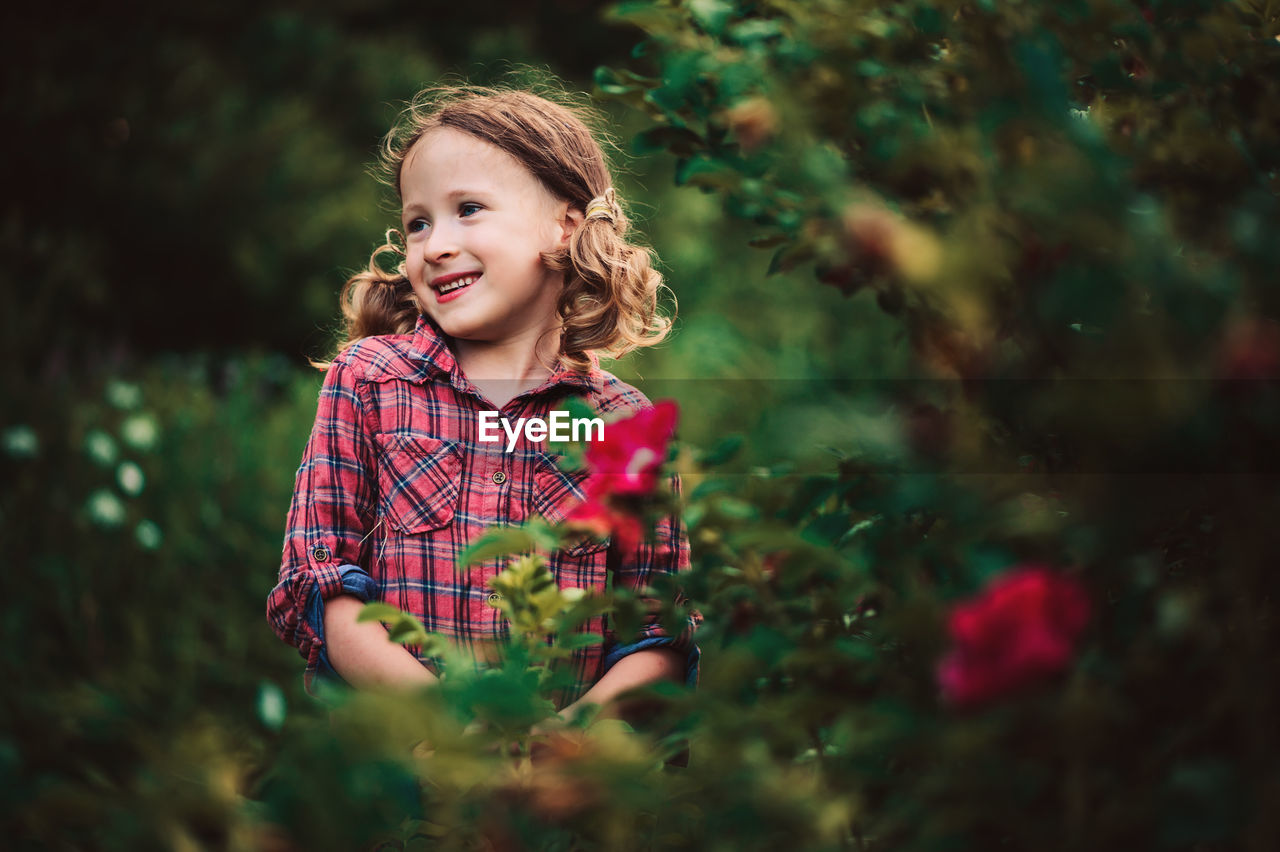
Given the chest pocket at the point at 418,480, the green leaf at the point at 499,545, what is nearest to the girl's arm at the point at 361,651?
the chest pocket at the point at 418,480

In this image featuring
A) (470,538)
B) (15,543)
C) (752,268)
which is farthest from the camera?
(752,268)

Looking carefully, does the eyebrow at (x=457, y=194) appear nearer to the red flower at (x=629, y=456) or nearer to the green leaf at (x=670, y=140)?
the green leaf at (x=670, y=140)

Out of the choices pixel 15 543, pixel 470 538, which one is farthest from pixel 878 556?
pixel 15 543

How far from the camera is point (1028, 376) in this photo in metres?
0.80

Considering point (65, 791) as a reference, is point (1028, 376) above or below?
above

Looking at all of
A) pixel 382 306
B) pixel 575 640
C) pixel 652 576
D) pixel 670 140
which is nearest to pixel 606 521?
pixel 575 640

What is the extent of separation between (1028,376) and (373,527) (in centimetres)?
114

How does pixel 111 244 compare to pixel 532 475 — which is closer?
pixel 532 475

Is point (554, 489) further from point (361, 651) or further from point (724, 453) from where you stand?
point (724, 453)

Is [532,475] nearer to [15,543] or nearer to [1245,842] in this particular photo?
[1245,842]

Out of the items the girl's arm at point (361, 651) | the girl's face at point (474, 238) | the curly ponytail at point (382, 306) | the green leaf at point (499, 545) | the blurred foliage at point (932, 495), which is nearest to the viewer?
the blurred foliage at point (932, 495)

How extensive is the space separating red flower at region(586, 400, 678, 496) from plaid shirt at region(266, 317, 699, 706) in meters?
0.64

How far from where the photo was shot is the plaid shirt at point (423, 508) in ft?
5.08

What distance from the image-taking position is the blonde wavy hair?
1.82 metres
